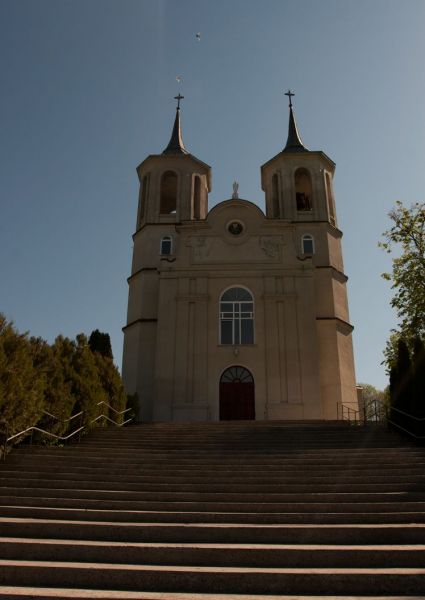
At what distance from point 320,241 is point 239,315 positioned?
7320 mm

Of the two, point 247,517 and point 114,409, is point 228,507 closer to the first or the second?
point 247,517

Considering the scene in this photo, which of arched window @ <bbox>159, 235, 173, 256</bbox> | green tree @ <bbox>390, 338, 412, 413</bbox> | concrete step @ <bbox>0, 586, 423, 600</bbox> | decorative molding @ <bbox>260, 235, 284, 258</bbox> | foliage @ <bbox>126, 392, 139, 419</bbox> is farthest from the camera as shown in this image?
arched window @ <bbox>159, 235, 173, 256</bbox>

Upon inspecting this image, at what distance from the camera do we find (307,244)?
1137 inches

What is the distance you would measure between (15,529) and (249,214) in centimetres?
2204

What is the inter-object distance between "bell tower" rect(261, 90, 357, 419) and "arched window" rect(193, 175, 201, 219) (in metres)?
4.34

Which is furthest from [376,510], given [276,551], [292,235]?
[292,235]

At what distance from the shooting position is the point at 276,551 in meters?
6.29

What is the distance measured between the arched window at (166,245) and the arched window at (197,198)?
267 cm

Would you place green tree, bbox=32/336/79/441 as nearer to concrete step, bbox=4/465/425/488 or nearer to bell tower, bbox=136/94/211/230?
concrete step, bbox=4/465/425/488

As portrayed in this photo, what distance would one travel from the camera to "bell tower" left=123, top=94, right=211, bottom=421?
26.0 m

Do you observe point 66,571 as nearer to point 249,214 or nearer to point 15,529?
point 15,529

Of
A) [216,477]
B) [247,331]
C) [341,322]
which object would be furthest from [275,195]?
[216,477]

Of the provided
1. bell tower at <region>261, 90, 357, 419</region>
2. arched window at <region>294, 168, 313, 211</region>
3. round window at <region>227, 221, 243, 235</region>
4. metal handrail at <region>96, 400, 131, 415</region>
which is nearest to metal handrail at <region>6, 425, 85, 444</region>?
metal handrail at <region>96, 400, 131, 415</region>

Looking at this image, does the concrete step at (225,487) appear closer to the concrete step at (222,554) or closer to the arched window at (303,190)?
the concrete step at (222,554)
